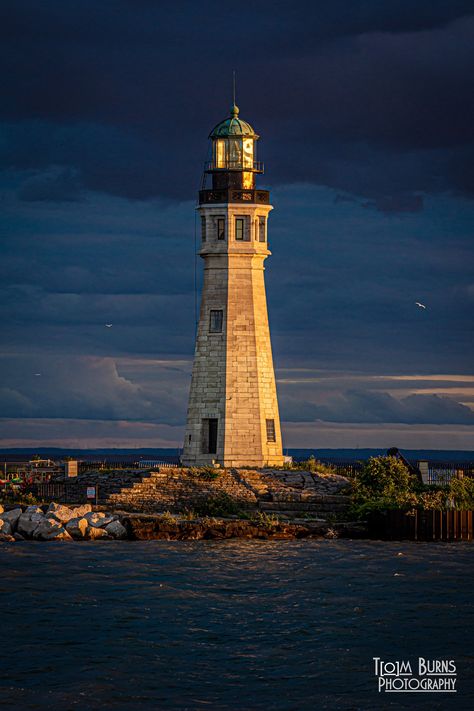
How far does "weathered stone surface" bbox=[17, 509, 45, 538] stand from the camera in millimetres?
51375

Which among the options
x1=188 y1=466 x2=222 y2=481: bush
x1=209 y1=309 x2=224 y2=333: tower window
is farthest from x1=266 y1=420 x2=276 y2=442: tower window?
x1=209 y1=309 x2=224 y2=333: tower window

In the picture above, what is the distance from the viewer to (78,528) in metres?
50.8

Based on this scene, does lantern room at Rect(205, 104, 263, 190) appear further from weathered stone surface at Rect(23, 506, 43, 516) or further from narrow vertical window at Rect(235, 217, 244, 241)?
weathered stone surface at Rect(23, 506, 43, 516)

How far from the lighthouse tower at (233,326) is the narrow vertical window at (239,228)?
1.8 inches

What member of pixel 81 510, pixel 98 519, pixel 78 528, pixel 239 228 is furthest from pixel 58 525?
pixel 239 228

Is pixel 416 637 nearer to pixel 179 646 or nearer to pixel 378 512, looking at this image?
pixel 179 646

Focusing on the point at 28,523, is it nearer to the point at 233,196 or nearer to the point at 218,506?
the point at 218,506

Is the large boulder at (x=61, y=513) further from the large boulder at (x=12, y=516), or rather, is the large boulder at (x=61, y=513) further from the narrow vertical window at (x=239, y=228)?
the narrow vertical window at (x=239, y=228)

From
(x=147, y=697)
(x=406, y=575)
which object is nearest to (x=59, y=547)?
(x=406, y=575)

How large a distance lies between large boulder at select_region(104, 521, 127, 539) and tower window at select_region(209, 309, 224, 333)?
469 inches

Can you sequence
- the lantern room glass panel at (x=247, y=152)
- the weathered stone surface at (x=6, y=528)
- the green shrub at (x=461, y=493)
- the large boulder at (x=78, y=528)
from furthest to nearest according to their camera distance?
the lantern room glass panel at (x=247, y=152)
the green shrub at (x=461, y=493)
the weathered stone surface at (x=6, y=528)
the large boulder at (x=78, y=528)

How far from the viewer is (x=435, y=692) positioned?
2772 centimetres

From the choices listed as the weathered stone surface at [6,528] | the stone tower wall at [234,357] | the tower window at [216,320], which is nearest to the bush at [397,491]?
the stone tower wall at [234,357]

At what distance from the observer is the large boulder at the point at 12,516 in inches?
2058
